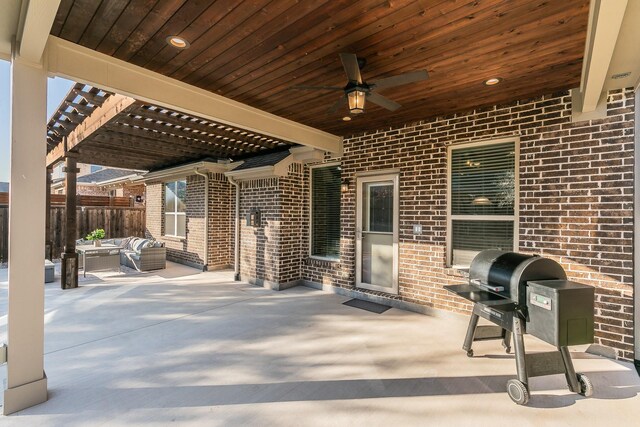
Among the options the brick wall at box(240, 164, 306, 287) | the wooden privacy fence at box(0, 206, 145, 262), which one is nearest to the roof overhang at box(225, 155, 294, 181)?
the brick wall at box(240, 164, 306, 287)

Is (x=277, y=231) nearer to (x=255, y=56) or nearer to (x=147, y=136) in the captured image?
(x=147, y=136)

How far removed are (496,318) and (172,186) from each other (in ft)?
32.1

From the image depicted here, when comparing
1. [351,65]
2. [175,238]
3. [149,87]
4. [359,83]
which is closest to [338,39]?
[351,65]

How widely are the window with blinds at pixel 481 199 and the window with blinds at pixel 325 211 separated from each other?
231cm

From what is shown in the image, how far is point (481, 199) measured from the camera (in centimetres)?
448

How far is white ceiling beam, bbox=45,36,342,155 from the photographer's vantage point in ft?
9.16

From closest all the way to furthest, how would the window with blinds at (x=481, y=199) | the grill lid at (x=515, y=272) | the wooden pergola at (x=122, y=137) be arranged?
the grill lid at (x=515, y=272) → the window with blinds at (x=481, y=199) → the wooden pergola at (x=122, y=137)

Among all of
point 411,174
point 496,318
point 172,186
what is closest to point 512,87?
point 411,174

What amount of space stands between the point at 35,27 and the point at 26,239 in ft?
5.19

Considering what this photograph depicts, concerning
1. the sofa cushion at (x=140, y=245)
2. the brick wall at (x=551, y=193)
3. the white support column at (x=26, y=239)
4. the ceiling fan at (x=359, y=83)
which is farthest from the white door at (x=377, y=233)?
the sofa cushion at (x=140, y=245)

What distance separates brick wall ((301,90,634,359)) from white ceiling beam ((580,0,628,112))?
623 millimetres

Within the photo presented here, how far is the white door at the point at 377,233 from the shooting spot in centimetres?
533

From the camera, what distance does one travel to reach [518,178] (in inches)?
162

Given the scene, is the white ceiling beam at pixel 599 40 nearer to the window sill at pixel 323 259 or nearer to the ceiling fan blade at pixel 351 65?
the ceiling fan blade at pixel 351 65
